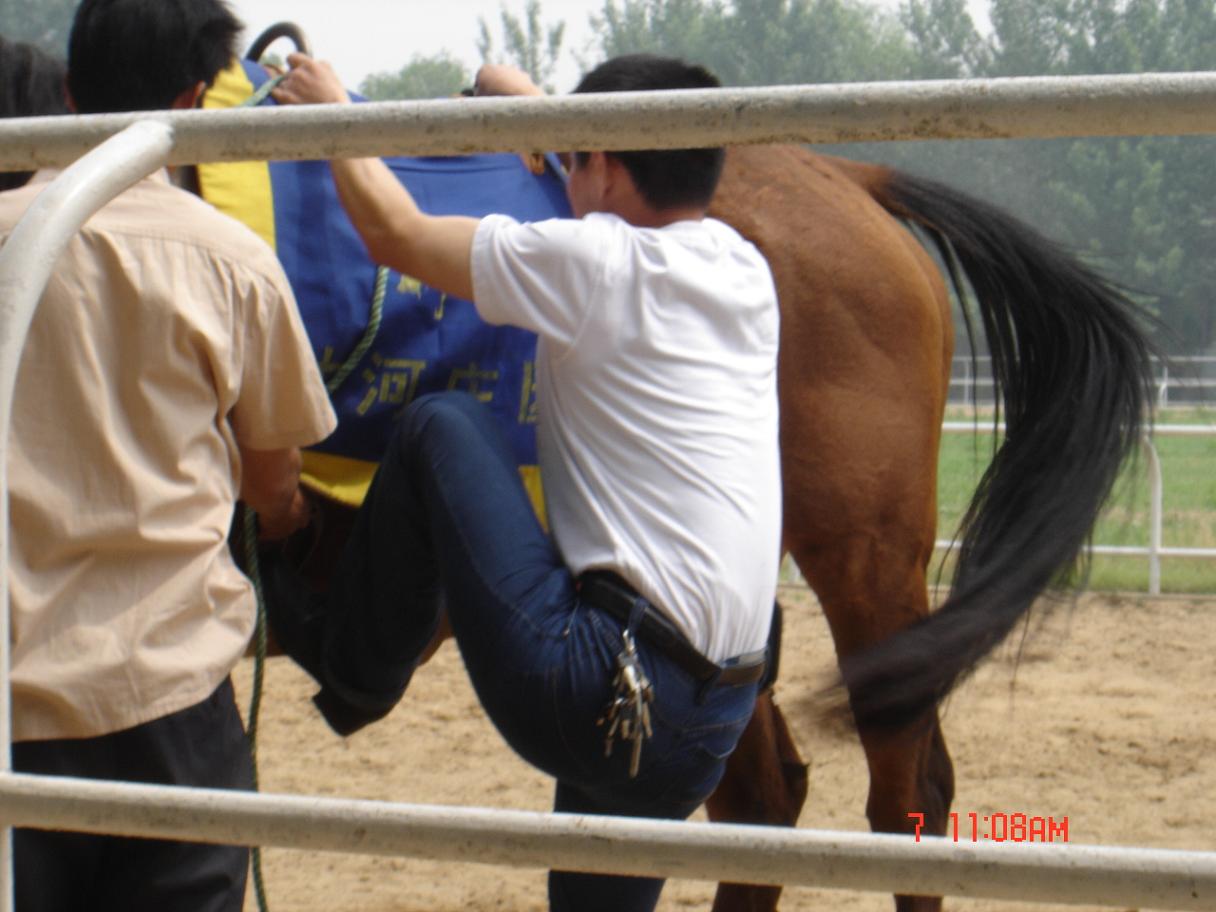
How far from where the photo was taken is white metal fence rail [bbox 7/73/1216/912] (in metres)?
0.89

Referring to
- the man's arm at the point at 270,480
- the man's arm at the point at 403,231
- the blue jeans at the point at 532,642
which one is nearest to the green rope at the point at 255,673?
the man's arm at the point at 270,480

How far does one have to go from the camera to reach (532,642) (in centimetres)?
161

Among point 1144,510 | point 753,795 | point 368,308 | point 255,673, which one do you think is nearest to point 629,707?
point 255,673

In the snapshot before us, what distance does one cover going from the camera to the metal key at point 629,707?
1546 mm

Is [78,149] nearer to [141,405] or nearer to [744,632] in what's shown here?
[141,405]

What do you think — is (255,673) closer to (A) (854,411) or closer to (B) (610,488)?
(B) (610,488)

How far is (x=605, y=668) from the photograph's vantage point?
5.18ft

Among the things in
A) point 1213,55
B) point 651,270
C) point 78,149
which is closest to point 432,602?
point 651,270

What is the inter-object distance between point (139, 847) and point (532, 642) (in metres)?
0.47

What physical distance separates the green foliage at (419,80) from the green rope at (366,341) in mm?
44515

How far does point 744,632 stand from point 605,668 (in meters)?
0.22

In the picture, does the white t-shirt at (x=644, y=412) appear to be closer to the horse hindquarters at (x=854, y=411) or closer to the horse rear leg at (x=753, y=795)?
the horse hindquarters at (x=854, y=411)

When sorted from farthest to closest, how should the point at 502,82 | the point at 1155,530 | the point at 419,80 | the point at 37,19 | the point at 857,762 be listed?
1. the point at 419,80
2. the point at 37,19
3. the point at 1155,530
4. the point at 857,762
5. the point at 502,82
